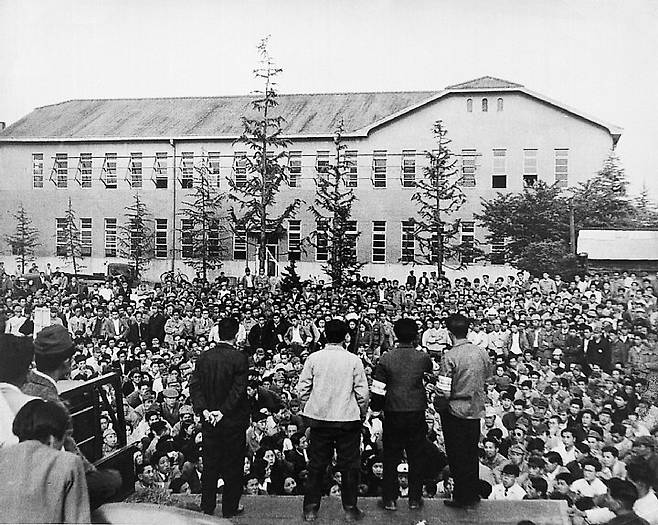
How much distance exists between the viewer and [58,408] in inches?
80.3

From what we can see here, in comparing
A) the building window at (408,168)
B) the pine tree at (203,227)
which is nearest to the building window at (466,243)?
the building window at (408,168)

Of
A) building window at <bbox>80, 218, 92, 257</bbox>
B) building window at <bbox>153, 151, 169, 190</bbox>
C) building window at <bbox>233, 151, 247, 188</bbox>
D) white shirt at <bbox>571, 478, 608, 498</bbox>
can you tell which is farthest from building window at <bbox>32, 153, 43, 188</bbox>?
white shirt at <bbox>571, 478, 608, 498</bbox>

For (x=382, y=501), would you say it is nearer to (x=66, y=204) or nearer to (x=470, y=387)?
(x=470, y=387)

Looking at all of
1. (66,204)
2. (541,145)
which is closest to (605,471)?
(541,145)

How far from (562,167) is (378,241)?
4.00ft

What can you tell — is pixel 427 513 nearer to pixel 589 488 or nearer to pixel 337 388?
pixel 337 388

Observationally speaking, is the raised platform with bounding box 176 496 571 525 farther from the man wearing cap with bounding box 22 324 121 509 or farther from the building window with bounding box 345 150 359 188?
the building window with bounding box 345 150 359 188

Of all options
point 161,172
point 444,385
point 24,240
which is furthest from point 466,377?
point 24,240

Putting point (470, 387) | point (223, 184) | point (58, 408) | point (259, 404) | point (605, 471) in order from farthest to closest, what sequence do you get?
point (223, 184) < point (259, 404) < point (605, 471) < point (470, 387) < point (58, 408)

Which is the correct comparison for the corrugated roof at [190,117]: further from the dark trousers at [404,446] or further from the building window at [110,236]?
the dark trousers at [404,446]

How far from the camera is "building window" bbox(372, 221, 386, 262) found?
4102 millimetres

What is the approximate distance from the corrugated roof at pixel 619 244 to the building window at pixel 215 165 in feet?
7.66

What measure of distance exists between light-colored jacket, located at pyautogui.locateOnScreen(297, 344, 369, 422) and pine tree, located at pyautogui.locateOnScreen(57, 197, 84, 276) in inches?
92.4

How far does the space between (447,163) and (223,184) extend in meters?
1.47
